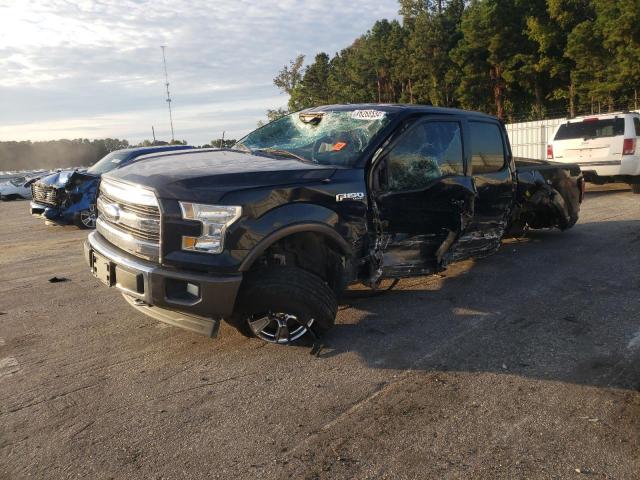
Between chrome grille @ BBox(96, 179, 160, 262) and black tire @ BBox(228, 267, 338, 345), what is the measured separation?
671 mm

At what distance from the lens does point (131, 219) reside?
3.73 meters

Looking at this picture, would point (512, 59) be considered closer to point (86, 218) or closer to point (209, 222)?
point (86, 218)

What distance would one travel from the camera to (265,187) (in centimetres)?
356

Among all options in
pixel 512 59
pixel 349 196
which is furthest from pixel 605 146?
pixel 512 59

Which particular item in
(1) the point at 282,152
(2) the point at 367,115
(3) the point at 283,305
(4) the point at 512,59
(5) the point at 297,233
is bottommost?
(3) the point at 283,305

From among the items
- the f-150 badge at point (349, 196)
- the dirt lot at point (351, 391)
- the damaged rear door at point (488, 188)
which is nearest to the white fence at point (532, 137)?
the damaged rear door at point (488, 188)

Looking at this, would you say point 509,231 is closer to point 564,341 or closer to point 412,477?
point 564,341

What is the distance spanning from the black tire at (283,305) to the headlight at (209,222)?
15.7 inches

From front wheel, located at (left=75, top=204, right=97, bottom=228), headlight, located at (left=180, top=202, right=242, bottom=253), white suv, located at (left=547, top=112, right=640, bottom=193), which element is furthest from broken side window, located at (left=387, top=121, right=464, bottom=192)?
front wheel, located at (left=75, top=204, right=97, bottom=228)

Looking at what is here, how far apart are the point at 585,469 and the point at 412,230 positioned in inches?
96.8

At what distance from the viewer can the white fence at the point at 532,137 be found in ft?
57.8

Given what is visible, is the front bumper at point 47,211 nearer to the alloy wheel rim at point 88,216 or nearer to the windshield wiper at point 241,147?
the alloy wheel rim at point 88,216

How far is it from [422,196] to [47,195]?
9.31 m

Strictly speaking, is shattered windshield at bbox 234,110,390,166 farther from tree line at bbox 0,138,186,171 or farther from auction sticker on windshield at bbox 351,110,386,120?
tree line at bbox 0,138,186,171
